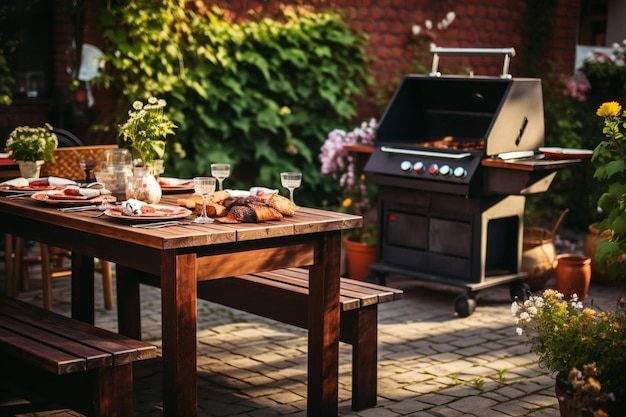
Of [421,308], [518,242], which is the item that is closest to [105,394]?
[421,308]

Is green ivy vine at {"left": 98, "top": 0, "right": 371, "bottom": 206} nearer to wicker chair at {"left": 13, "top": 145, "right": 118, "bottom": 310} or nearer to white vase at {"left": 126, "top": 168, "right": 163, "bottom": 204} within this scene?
wicker chair at {"left": 13, "top": 145, "right": 118, "bottom": 310}

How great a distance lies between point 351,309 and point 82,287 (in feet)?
6.18

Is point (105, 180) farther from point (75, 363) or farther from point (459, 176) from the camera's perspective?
point (459, 176)

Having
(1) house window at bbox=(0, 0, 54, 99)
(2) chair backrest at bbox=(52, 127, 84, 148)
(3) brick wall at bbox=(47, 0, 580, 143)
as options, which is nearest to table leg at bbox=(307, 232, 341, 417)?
(2) chair backrest at bbox=(52, 127, 84, 148)

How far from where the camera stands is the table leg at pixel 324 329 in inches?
173

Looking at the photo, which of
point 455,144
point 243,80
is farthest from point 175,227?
point 243,80

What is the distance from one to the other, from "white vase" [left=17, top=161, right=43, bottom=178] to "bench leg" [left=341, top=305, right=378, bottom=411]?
2133 millimetres

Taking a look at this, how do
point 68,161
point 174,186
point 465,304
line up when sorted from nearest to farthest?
point 174,186 → point 68,161 → point 465,304

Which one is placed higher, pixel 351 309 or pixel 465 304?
pixel 351 309

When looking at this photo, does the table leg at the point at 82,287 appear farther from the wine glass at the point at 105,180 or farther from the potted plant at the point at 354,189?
the potted plant at the point at 354,189

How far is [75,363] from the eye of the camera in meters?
3.74

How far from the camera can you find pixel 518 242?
22.5ft

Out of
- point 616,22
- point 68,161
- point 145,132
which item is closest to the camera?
point 145,132

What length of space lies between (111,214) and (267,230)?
69 cm
